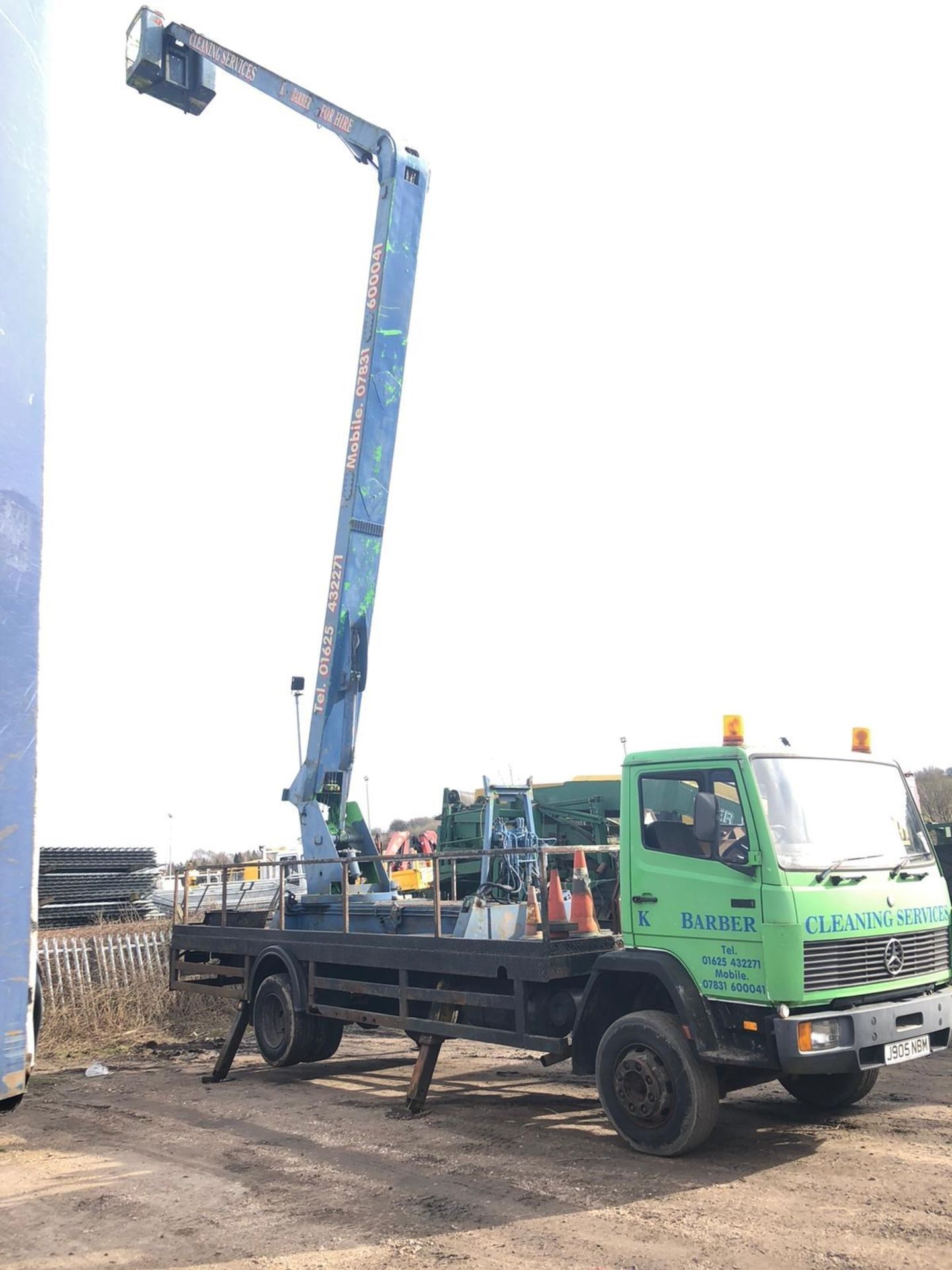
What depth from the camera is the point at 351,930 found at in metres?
10.8

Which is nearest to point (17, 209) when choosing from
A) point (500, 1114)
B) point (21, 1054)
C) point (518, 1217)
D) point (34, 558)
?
point (34, 558)

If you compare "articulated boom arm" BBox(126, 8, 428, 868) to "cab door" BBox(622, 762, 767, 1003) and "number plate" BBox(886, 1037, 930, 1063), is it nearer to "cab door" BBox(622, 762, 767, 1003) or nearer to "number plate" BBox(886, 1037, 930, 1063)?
"cab door" BBox(622, 762, 767, 1003)

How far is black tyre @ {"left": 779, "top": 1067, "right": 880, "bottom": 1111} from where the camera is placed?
8141mm

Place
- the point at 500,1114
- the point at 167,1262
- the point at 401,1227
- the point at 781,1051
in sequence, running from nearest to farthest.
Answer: the point at 167,1262, the point at 401,1227, the point at 781,1051, the point at 500,1114

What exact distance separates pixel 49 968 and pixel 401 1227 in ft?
31.6

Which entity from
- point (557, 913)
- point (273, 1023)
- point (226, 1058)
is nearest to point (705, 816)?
point (557, 913)

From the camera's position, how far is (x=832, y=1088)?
322 inches

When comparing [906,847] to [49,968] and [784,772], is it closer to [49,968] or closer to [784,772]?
[784,772]

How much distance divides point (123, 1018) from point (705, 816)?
9.84 meters

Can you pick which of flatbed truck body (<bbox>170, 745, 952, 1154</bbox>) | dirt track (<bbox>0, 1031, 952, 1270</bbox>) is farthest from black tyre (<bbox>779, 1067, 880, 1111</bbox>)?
dirt track (<bbox>0, 1031, 952, 1270</bbox>)

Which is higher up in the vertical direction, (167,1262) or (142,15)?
(142,15)

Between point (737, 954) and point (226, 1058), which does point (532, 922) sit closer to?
point (737, 954)

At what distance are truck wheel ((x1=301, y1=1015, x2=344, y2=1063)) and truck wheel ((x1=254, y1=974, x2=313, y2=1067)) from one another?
1.1 inches

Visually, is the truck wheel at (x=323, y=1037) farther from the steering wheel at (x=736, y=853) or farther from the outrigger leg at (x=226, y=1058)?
the steering wheel at (x=736, y=853)
